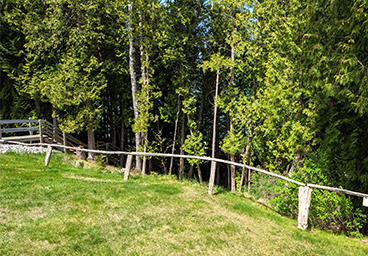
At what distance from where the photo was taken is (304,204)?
21.9 feet

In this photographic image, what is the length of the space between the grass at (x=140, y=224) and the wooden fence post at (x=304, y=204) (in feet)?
0.74

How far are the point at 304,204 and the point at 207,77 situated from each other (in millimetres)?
12821

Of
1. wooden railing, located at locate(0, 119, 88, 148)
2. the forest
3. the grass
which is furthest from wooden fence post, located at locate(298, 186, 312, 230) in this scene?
wooden railing, located at locate(0, 119, 88, 148)

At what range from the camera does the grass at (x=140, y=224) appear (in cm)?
500

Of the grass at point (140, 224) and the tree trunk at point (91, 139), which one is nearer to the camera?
the grass at point (140, 224)

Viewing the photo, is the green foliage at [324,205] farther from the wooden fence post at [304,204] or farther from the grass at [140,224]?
the wooden fence post at [304,204]

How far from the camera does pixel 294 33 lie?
9.83 meters

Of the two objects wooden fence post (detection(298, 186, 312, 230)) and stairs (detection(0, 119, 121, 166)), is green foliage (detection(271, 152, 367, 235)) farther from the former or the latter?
stairs (detection(0, 119, 121, 166))

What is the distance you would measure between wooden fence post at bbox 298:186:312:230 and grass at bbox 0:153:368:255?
8.9 inches

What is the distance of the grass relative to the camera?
16.4 ft

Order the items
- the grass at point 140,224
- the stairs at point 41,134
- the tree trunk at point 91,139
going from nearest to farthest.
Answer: the grass at point 140,224 < the stairs at point 41,134 < the tree trunk at point 91,139

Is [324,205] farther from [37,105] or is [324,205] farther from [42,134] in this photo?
[37,105]

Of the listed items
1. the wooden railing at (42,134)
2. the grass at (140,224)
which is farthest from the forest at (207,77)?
the grass at (140,224)

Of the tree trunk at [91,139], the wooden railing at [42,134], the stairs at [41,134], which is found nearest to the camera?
the stairs at [41,134]
